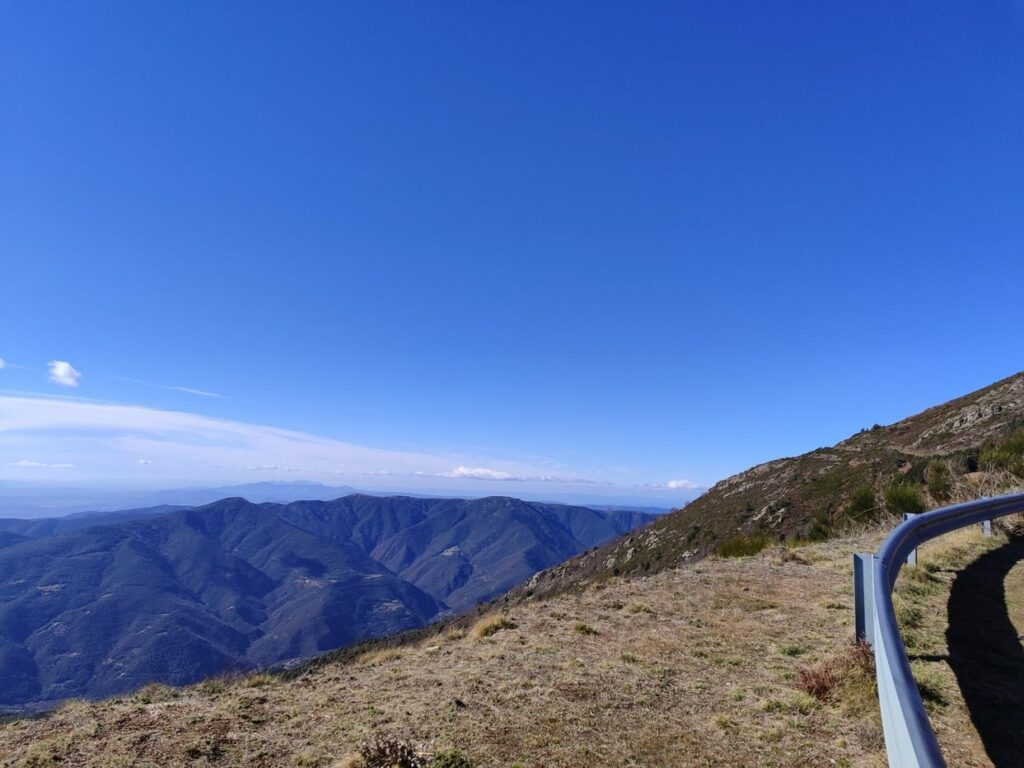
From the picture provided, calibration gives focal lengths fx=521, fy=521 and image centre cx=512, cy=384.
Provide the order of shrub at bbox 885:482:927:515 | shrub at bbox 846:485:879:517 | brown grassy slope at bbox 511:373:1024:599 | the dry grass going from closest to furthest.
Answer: the dry grass, shrub at bbox 885:482:927:515, shrub at bbox 846:485:879:517, brown grassy slope at bbox 511:373:1024:599

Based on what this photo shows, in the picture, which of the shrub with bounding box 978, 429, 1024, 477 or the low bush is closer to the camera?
the low bush

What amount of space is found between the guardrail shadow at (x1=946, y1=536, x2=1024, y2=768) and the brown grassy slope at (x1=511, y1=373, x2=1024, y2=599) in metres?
12.1

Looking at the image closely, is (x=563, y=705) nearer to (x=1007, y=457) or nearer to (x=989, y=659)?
(x=989, y=659)

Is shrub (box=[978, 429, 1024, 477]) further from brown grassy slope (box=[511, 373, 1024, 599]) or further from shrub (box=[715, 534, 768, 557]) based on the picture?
shrub (box=[715, 534, 768, 557])

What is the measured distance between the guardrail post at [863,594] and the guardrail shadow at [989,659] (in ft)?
2.34

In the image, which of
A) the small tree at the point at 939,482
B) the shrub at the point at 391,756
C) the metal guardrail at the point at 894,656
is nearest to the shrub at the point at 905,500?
the small tree at the point at 939,482

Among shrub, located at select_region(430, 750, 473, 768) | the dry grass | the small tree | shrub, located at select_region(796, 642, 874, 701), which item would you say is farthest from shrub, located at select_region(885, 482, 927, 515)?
shrub, located at select_region(430, 750, 473, 768)

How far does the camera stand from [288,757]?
4555 millimetres

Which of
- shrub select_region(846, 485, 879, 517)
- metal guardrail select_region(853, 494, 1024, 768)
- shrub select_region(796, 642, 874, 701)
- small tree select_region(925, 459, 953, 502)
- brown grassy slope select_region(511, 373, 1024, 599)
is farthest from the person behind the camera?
brown grassy slope select_region(511, 373, 1024, 599)

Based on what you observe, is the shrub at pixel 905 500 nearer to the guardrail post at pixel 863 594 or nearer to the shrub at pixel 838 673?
the guardrail post at pixel 863 594

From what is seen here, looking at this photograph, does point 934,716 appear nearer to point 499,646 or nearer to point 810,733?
point 810,733

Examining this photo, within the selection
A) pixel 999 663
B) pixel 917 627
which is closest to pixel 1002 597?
pixel 917 627

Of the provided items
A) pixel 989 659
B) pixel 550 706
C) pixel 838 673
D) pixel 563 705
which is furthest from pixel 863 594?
pixel 550 706

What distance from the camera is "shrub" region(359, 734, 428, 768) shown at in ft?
13.5
